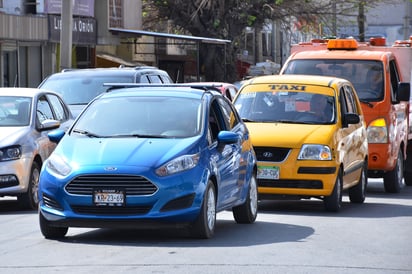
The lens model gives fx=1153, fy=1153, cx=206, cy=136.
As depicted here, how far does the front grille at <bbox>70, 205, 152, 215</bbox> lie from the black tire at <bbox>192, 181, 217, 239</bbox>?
540 millimetres

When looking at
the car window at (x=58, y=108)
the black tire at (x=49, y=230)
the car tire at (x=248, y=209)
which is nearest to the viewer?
the black tire at (x=49, y=230)

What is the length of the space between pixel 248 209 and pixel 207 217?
1912 millimetres

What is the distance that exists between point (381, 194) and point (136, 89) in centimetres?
768

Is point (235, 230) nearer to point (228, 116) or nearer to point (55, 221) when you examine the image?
point (228, 116)

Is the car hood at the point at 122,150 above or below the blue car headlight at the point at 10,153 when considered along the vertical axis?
above

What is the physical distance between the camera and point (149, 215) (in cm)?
1105

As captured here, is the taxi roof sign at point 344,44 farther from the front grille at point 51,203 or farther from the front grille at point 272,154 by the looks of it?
the front grille at point 51,203

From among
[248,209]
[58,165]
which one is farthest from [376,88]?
[58,165]

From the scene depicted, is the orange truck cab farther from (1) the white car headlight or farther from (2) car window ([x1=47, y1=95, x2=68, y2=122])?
(2) car window ([x1=47, y1=95, x2=68, y2=122])

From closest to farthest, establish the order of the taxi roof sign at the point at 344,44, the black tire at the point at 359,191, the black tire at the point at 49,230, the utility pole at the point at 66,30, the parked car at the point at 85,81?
1. the black tire at the point at 49,230
2. the black tire at the point at 359,191
3. the taxi roof sign at the point at 344,44
4. the parked car at the point at 85,81
5. the utility pole at the point at 66,30

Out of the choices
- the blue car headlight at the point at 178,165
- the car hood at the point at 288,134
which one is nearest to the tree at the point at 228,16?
the car hood at the point at 288,134

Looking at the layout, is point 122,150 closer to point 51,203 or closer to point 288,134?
point 51,203

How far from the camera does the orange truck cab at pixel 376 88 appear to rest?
61.0 feet

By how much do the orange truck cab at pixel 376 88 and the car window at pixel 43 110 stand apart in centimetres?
428
